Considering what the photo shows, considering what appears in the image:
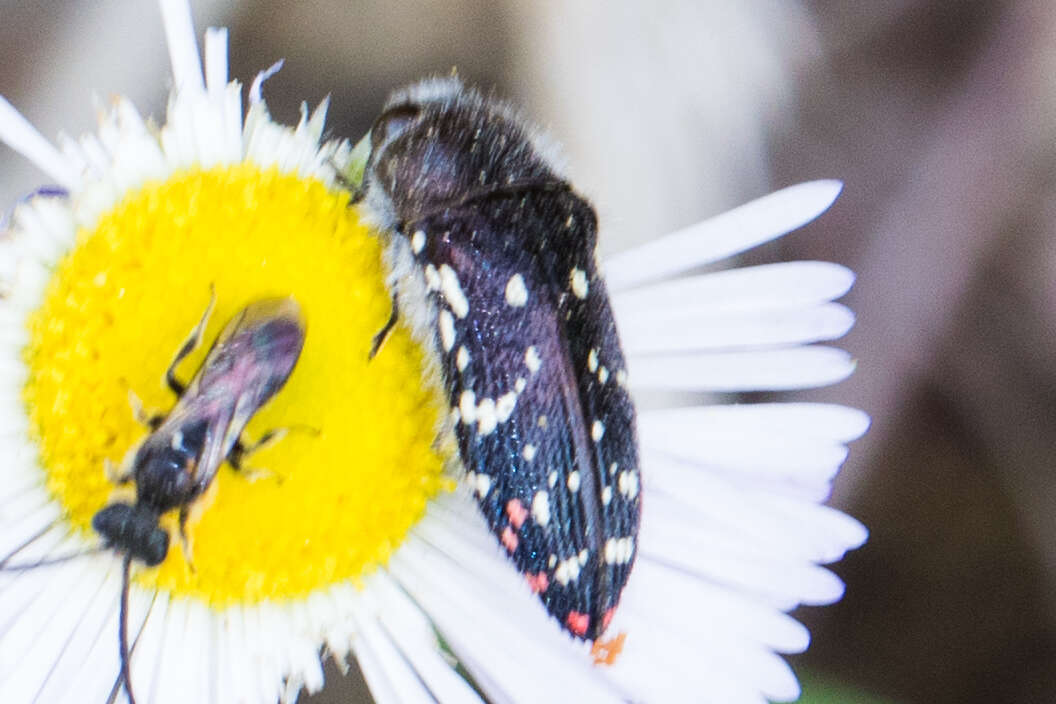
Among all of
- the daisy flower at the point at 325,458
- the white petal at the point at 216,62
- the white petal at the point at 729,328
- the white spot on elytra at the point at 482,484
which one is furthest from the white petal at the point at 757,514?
the white petal at the point at 216,62

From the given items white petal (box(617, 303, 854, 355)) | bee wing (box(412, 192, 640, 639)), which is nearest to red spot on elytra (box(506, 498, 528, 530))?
bee wing (box(412, 192, 640, 639))

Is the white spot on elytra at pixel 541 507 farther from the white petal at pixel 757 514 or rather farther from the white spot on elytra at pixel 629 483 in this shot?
the white petal at pixel 757 514

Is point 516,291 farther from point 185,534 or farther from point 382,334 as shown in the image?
point 185,534

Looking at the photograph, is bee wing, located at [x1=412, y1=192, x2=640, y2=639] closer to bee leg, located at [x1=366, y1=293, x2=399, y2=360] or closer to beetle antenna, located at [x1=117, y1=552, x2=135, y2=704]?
bee leg, located at [x1=366, y1=293, x2=399, y2=360]

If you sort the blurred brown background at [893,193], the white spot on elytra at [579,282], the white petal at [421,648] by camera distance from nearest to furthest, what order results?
1. the white spot on elytra at [579,282]
2. the white petal at [421,648]
3. the blurred brown background at [893,193]

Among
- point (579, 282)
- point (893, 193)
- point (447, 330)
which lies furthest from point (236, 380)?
point (893, 193)

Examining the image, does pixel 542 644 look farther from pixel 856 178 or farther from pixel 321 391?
pixel 856 178
